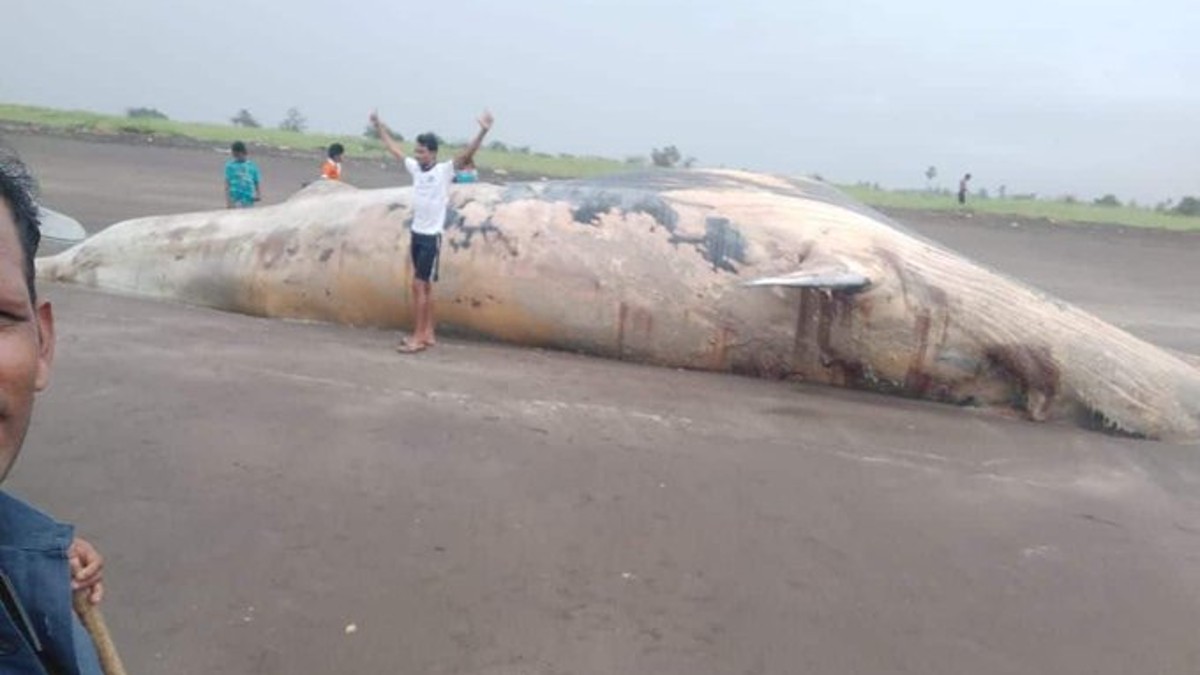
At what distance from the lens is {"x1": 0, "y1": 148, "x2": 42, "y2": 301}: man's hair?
1.53m

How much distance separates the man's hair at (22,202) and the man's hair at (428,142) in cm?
605

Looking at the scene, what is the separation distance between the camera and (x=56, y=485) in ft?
13.8

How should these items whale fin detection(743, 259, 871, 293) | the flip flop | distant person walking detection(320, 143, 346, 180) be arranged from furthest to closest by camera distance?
1. distant person walking detection(320, 143, 346, 180)
2. the flip flop
3. whale fin detection(743, 259, 871, 293)

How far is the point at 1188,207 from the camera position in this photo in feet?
112

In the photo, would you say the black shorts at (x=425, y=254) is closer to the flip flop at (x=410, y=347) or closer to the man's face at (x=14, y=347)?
the flip flop at (x=410, y=347)

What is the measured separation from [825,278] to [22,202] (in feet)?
17.6

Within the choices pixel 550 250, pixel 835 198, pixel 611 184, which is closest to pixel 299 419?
pixel 550 250

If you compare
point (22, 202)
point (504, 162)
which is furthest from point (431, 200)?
point (504, 162)

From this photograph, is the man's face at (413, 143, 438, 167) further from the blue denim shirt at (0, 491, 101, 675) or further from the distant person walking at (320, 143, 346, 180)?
the blue denim shirt at (0, 491, 101, 675)

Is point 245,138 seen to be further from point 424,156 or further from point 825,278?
point 825,278

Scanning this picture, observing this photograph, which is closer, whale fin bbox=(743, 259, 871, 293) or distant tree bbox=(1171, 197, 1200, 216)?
whale fin bbox=(743, 259, 871, 293)

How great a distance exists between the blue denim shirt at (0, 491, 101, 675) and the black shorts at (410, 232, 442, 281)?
5.88 m

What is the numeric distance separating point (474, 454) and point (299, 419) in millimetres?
905

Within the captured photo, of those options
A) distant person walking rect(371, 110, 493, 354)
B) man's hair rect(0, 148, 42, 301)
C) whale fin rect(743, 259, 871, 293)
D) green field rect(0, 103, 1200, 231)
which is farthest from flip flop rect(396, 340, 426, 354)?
green field rect(0, 103, 1200, 231)
